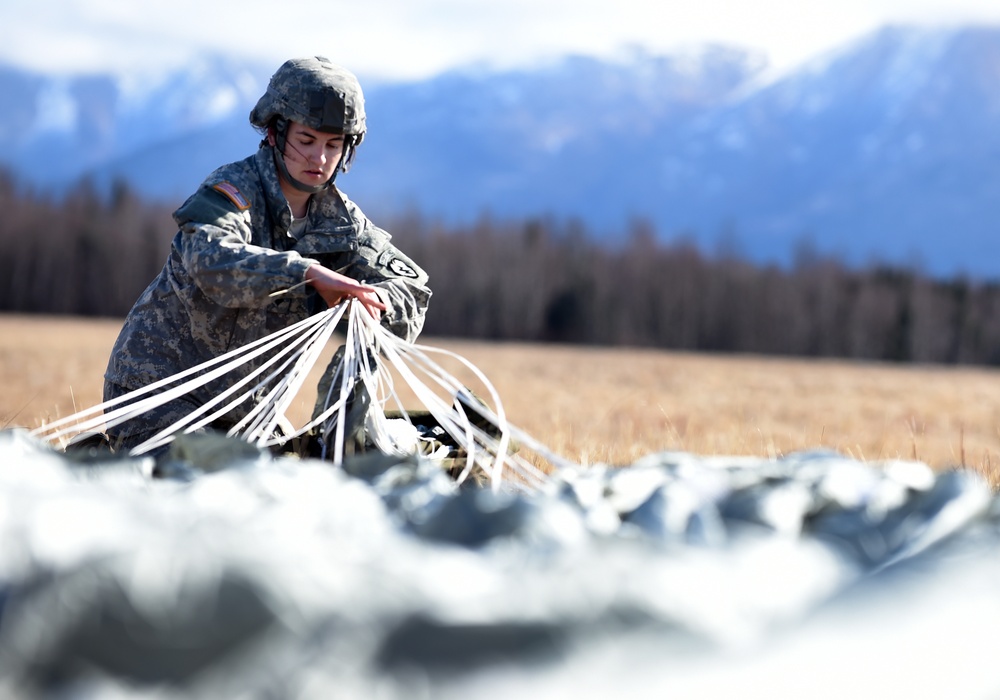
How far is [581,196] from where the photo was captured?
654 ft

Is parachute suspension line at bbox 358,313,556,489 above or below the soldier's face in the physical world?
below

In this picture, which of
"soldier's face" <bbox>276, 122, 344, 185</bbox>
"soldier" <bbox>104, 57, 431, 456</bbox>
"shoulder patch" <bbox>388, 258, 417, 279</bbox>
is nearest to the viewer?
"soldier" <bbox>104, 57, 431, 456</bbox>

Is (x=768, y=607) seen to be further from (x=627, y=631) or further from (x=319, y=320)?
(x=319, y=320)

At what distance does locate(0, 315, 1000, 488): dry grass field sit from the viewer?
27.1 feet

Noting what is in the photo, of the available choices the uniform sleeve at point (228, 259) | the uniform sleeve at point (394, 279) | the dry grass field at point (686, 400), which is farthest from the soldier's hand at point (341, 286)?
the dry grass field at point (686, 400)

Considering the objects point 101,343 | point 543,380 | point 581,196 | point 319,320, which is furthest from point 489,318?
point 581,196

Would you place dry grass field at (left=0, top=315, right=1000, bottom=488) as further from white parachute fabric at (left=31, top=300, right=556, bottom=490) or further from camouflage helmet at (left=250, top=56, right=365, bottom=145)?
camouflage helmet at (left=250, top=56, right=365, bottom=145)

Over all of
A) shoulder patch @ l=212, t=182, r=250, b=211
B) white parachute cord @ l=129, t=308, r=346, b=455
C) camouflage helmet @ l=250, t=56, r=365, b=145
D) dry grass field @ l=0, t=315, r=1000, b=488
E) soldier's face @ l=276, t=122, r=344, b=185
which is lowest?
dry grass field @ l=0, t=315, r=1000, b=488

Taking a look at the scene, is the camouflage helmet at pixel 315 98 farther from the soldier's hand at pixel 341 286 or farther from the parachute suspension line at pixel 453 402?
the parachute suspension line at pixel 453 402

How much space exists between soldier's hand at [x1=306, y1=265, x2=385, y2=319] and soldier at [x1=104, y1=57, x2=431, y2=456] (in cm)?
5

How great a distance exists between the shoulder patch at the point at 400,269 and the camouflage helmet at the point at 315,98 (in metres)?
0.54

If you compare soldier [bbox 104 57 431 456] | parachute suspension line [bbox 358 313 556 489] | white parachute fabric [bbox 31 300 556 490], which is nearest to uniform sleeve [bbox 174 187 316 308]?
soldier [bbox 104 57 431 456]

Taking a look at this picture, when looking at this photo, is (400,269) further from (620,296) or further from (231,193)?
(620,296)

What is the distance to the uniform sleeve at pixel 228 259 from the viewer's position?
3791 mm
